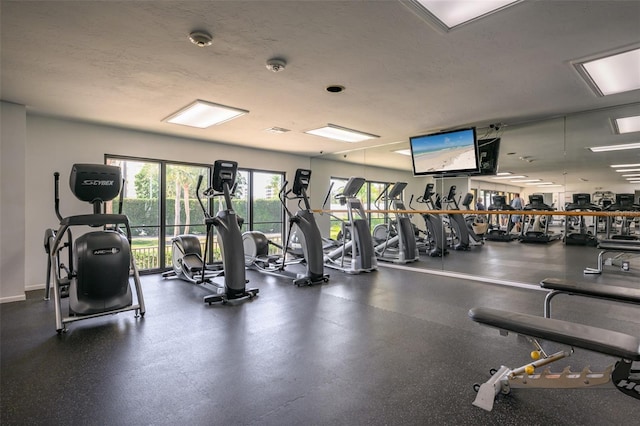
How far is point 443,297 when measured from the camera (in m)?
4.29

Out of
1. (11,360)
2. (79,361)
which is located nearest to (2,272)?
(11,360)

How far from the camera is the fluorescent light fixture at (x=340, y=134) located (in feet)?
18.2

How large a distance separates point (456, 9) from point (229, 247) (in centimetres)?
342

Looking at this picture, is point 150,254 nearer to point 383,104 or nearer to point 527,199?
point 383,104

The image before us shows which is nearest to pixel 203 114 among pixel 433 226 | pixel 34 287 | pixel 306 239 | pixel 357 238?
pixel 306 239

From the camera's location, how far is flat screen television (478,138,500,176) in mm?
5375

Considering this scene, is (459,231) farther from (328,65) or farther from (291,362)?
(291,362)

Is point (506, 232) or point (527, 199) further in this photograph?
point (506, 232)

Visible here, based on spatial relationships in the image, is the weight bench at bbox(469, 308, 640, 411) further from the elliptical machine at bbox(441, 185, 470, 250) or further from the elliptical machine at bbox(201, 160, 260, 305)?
the elliptical machine at bbox(441, 185, 470, 250)

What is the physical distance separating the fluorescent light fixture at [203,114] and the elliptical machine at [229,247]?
79 centimetres

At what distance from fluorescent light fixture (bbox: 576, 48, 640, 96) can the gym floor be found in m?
2.52

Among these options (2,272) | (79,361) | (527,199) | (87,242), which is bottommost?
(79,361)

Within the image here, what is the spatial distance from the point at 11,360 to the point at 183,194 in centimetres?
426

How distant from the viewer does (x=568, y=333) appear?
158cm
